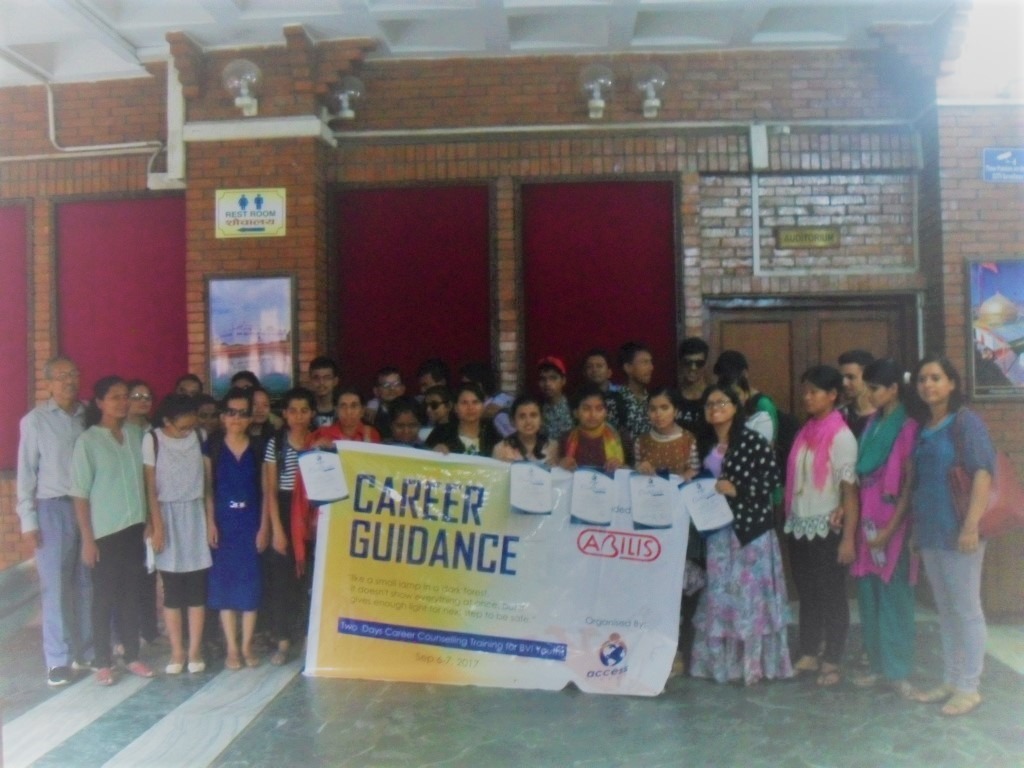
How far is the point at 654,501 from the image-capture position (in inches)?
160

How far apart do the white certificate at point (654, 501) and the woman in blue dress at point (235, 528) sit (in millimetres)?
1929

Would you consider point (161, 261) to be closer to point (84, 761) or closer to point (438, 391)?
point (438, 391)

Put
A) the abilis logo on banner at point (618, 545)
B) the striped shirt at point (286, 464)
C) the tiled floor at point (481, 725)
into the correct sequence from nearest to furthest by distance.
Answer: the tiled floor at point (481, 725), the abilis logo on banner at point (618, 545), the striped shirt at point (286, 464)


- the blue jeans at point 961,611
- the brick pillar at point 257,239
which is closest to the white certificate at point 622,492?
the blue jeans at point 961,611

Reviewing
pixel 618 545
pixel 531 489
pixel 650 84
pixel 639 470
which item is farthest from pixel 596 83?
pixel 618 545

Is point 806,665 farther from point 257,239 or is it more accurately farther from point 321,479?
point 257,239

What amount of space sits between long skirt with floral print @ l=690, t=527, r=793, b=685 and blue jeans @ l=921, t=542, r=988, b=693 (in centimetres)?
69

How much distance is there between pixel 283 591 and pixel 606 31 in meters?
3.97

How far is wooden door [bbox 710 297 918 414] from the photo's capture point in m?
5.67

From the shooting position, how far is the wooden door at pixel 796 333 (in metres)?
5.67

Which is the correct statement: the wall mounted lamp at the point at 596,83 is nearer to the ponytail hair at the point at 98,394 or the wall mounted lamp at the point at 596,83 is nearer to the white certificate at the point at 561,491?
the white certificate at the point at 561,491

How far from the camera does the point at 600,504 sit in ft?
13.4

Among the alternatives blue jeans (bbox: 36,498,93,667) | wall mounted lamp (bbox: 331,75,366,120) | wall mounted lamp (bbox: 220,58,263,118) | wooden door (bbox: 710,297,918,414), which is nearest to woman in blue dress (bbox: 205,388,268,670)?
blue jeans (bbox: 36,498,93,667)

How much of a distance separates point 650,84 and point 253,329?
3.07 meters
